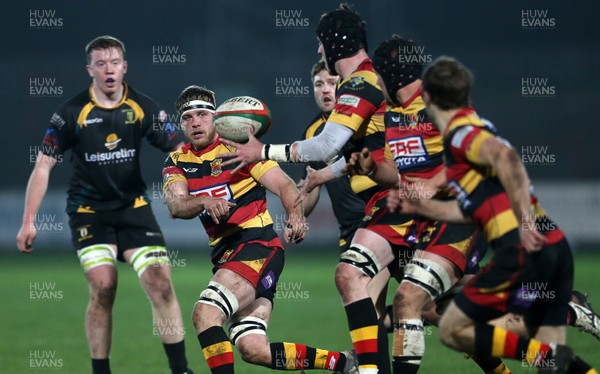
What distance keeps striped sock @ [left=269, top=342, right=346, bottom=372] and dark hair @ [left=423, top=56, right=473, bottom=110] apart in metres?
2.28

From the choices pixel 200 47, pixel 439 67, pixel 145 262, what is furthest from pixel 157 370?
pixel 200 47

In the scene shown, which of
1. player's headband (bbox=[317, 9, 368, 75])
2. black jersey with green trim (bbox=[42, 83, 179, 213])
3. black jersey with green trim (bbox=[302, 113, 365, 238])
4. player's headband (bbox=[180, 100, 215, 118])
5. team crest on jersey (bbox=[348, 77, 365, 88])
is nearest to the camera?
team crest on jersey (bbox=[348, 77, 365, 88])

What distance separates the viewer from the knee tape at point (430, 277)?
20.1 ft

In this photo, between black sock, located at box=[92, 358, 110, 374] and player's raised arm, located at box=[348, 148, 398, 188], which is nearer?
player's raised arm, located at box=[348, 148, 398, 188]

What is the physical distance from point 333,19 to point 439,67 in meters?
1.72

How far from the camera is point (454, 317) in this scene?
516cm

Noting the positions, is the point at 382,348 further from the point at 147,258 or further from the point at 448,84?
the point at 147,258

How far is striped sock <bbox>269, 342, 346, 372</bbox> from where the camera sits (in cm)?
659

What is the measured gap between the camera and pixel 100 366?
24.2 feet

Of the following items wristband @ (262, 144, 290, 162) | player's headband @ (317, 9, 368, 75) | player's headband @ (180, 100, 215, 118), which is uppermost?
player's headband @ (317, 9, 368, 75)

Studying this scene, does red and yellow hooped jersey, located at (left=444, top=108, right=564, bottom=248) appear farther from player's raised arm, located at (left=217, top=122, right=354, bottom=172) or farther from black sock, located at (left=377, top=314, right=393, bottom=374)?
black sock, located at (left=377, top=314, right=393, bottom=374)

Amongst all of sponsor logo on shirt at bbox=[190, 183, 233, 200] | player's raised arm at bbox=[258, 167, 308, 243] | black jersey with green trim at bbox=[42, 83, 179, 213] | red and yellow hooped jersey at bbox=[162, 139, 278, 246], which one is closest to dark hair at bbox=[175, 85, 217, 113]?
red and yellow hooped jersey at bbox=[162, 139, 278, 246]

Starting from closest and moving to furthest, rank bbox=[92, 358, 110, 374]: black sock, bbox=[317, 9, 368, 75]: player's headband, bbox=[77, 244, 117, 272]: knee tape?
bbox=[317, 9, 368, 75]: player's headband → bbox=[92, 358, 110, 374]: black sock → bbox=[77, 244, 117, 272]: knee tape

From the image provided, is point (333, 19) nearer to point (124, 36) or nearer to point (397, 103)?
point (397, 103)
